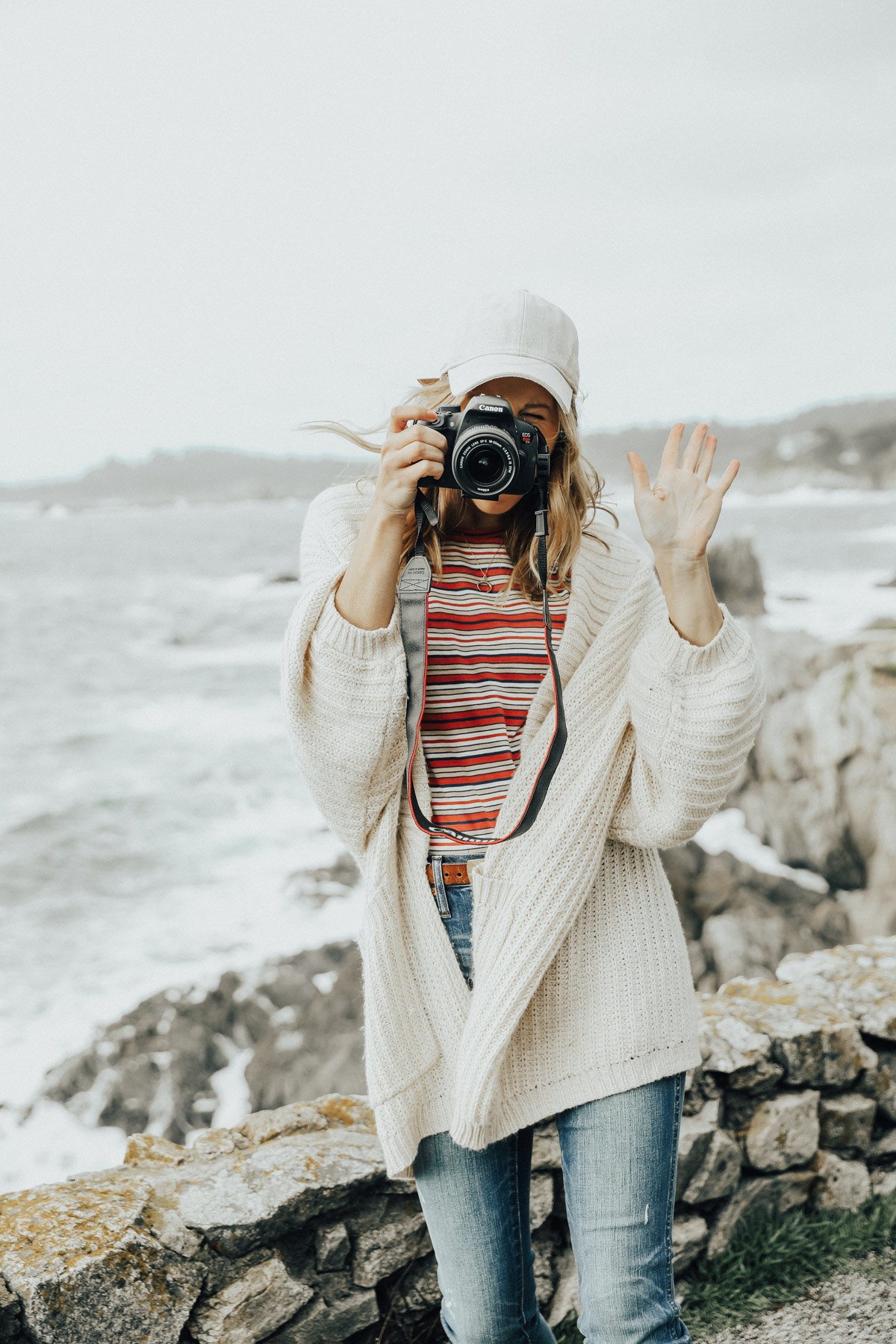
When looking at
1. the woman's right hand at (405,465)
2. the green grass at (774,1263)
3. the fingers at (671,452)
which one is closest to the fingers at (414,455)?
the woman's right hand at (405,465)

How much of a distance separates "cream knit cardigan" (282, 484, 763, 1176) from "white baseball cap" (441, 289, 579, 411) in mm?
Result: 261

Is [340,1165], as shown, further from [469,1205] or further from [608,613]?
[608,613]

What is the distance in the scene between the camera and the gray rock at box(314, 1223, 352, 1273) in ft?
5.31

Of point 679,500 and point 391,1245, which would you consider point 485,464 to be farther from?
point 391,1245

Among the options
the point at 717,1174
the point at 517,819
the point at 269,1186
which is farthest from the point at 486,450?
the point at 717,1174

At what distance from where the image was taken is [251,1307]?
1.52m

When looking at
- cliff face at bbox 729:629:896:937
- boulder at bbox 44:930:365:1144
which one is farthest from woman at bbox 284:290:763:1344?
cliff face at bbox 729:629:896:937

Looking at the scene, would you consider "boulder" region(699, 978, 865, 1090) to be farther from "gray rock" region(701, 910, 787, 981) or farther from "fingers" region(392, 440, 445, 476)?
"gray rock" region(701, 910, 787, 981)

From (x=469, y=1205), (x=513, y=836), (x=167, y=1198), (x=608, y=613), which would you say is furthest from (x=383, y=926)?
(x=167, y=1198)

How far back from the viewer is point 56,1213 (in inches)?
56.7

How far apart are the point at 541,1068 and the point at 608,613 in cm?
61

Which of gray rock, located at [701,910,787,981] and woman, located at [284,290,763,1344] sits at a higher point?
woman, located at [284,290,763,1344]

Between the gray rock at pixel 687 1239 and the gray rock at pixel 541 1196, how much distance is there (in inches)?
11.8

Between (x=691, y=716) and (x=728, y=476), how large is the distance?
0.29 metres
